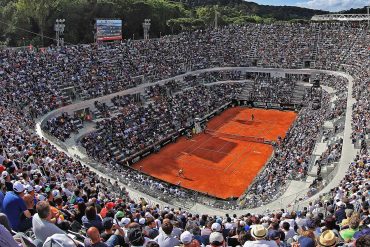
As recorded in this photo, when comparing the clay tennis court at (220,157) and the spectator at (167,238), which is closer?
the spectator at (167,238)

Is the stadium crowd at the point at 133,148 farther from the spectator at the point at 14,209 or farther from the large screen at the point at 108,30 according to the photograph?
the large screen at the point at 108,30

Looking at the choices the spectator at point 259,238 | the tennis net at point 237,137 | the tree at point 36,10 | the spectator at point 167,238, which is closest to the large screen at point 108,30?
the tree at point 36,10

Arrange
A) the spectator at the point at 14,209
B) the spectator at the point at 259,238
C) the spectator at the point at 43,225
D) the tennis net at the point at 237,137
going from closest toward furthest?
the spectator at the point at 259,238 < the spectator at the point at 43,225 < the spectator at the point at 14,209 < the tennis net at the point at 237,137

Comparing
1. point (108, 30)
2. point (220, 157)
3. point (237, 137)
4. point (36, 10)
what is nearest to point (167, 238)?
point (220, 157)

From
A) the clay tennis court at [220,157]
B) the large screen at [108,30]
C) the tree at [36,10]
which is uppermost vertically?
the tree at [36,10]

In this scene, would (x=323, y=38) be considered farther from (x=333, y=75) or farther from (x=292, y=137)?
(x=292, y=137)

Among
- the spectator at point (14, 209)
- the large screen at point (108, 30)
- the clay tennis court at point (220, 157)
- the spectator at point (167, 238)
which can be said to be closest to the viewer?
the spectator at point (14, 209)

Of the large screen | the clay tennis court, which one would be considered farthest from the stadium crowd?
the clay tennis court

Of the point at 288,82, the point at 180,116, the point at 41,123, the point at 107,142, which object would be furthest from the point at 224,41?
the point at 41,123
